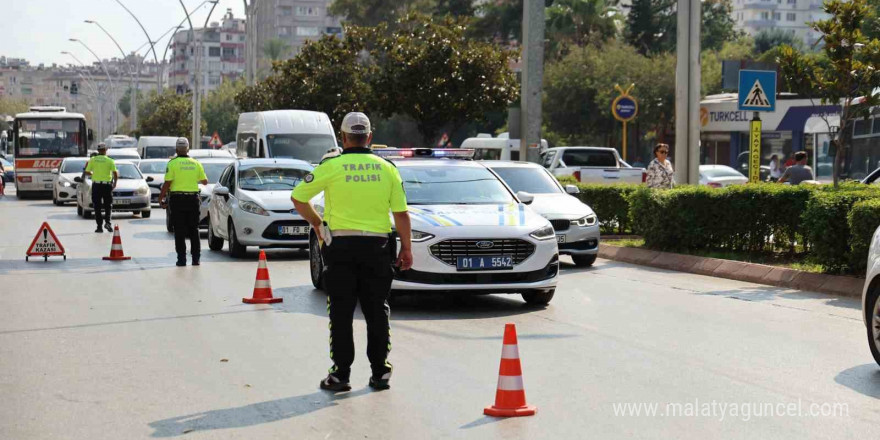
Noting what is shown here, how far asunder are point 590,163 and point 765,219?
18003 mm

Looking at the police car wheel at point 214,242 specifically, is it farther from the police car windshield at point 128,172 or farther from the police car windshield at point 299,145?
the police car windshield at point 128,172

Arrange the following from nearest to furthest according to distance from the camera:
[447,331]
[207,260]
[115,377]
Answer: [115,377] < [447,331] < [207,260]

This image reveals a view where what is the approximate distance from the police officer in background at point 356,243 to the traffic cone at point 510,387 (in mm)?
1089

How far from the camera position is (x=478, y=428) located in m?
6.88

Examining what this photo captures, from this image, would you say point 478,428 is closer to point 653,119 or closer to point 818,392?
point 818,392

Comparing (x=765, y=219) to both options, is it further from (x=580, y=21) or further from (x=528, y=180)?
(x=580, y=21)

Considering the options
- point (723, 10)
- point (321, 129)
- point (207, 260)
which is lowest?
point (207, 260)

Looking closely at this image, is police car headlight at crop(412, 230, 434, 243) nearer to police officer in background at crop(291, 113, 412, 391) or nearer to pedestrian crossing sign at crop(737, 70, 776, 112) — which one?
police officer in background at crop(291, 113, 412, 391)

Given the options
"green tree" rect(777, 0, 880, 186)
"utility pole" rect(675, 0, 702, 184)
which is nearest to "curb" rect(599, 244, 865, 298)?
"green tree" rect(777, 0, 880, 186)

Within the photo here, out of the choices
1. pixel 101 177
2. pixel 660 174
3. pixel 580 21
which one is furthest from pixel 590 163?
pixel 580 21

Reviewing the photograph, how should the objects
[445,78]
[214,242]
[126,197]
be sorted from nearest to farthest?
[214,242]
[126,197]
[445,78]

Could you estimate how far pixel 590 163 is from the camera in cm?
3512

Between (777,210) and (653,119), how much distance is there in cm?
4494

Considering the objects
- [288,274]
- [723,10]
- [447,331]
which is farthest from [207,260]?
[723,10]
